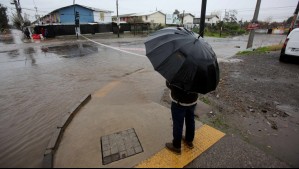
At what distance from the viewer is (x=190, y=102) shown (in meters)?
2.69

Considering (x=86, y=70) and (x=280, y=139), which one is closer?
(x=280, y=139)

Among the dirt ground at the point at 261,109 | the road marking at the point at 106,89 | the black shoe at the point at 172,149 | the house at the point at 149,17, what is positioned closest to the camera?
the black shoe at the point at 172,149

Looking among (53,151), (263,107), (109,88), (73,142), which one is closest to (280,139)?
(263,107)

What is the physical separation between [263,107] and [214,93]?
1302mm

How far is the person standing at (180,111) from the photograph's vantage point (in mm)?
2643

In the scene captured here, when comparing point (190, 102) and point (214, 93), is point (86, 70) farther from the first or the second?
point (190, 102)

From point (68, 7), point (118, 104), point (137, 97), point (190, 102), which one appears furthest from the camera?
point (68, 7)

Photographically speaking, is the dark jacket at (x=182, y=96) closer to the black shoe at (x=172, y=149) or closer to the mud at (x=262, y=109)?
the black shoe at (x=172, y=149)

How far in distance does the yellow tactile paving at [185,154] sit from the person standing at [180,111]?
0.10 m

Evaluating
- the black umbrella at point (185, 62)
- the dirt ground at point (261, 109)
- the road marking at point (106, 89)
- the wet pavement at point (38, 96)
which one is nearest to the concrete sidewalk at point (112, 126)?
the road marking at point (106, 89)

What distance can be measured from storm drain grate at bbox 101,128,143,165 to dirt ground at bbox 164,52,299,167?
5.40 ft

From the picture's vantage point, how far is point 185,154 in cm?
302

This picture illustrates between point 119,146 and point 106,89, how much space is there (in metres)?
3.03

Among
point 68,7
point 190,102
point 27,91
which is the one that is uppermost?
point 68,7
